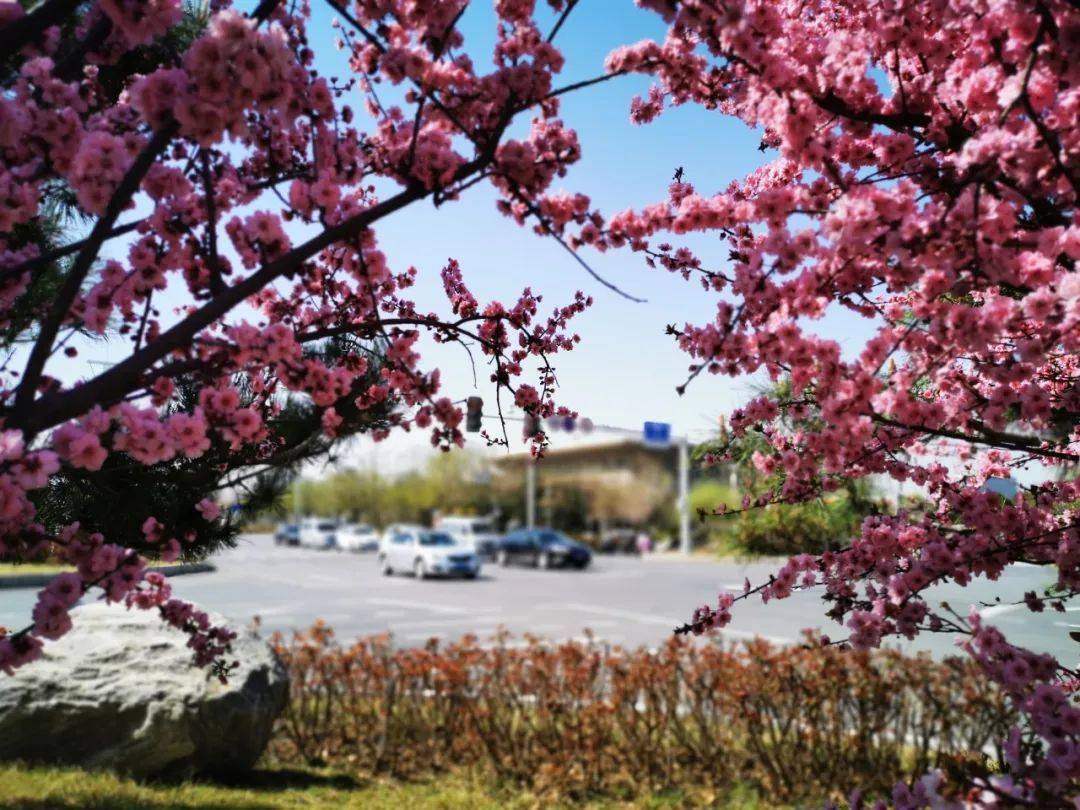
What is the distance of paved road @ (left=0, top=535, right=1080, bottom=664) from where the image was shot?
18.2ft

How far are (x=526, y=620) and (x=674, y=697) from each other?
9.55m

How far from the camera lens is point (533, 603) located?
1797 cm

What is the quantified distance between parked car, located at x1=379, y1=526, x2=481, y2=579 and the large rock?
723 inches

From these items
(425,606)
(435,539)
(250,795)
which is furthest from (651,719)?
(435,539)

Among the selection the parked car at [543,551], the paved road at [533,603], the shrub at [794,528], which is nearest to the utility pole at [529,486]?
the parked car at [543,551]

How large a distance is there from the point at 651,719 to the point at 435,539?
65.3 feet

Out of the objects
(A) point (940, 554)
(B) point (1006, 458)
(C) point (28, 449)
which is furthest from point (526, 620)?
(C) point (28, 449)

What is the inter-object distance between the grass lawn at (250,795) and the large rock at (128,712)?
13 centimetres

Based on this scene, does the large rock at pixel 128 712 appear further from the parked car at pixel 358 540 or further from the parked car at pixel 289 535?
the parked car at pixel 289 535

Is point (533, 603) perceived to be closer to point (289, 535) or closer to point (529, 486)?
point (529, 486)

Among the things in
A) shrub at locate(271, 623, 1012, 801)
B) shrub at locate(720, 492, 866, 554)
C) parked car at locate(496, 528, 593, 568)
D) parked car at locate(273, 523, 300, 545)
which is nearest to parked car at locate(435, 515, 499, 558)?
parked car at locate(496, 528, 593, 568)

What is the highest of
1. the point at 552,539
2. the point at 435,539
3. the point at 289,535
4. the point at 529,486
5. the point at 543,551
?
the point at 529,486

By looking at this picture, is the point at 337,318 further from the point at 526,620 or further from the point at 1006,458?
the point at 526,620

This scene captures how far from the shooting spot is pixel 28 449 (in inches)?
81.4
